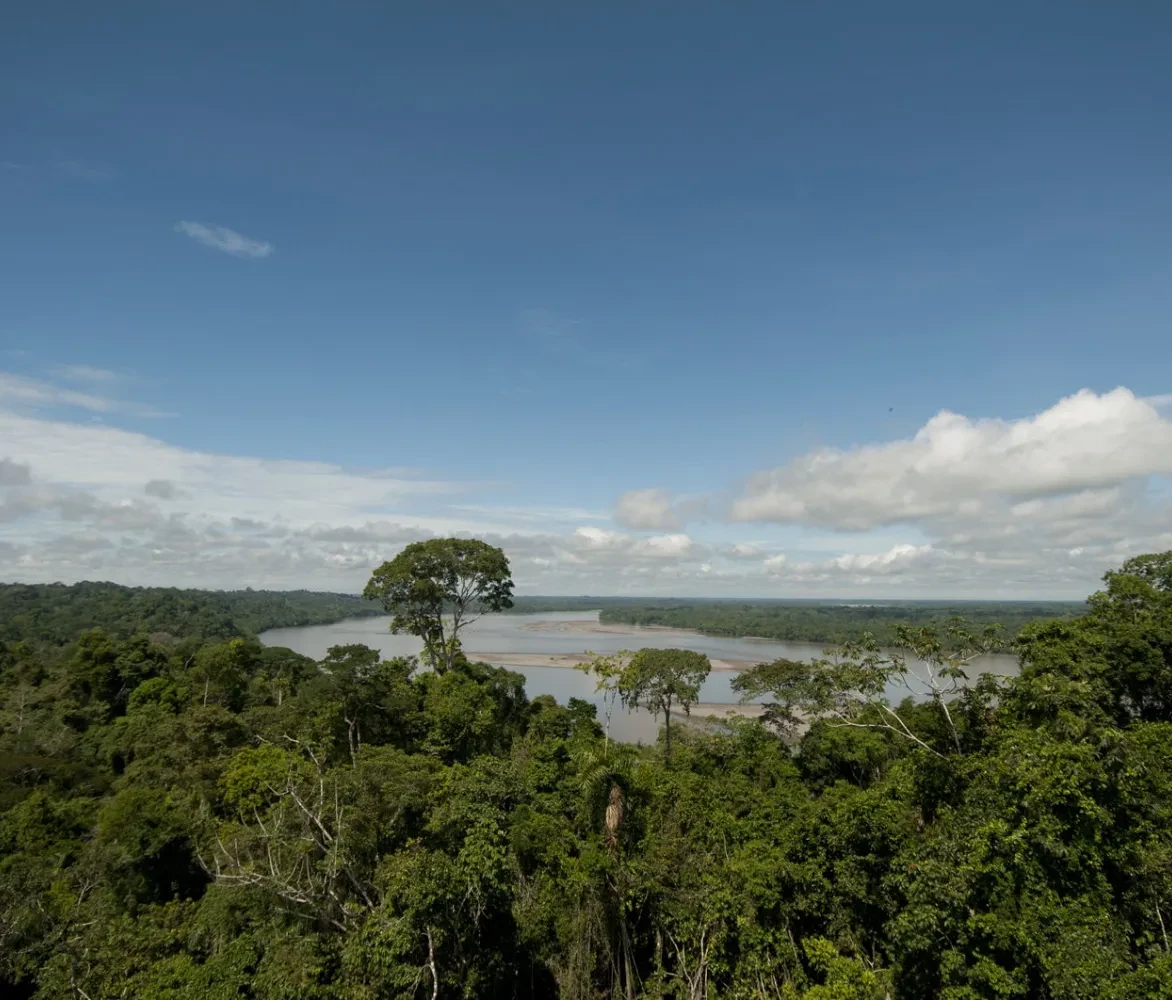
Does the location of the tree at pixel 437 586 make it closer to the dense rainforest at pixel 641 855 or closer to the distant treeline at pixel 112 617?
the dense rainforest at pixel 641 855

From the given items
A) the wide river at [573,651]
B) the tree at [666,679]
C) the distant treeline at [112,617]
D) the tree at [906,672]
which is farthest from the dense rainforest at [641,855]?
the distant treeline at [112,617]

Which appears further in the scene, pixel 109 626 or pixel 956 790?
pixel 109 626

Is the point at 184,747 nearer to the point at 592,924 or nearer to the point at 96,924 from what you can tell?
the point at 96,924

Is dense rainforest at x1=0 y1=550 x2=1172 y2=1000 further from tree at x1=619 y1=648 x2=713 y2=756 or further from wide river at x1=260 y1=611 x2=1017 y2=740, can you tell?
wide river at x1=260 y1=611 x2=1017 y2=740

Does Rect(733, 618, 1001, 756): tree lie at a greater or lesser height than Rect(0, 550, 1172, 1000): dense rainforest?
greater

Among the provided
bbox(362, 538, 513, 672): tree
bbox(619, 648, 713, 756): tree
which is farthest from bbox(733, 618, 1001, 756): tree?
bbox(362, 538, 513, 672): tree

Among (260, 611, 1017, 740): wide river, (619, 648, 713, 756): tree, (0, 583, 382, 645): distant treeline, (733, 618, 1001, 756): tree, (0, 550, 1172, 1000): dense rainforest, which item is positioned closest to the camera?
(0, 550, 1172, 1000): dense rainforest

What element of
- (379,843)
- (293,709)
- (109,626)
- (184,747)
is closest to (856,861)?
(379,843)
